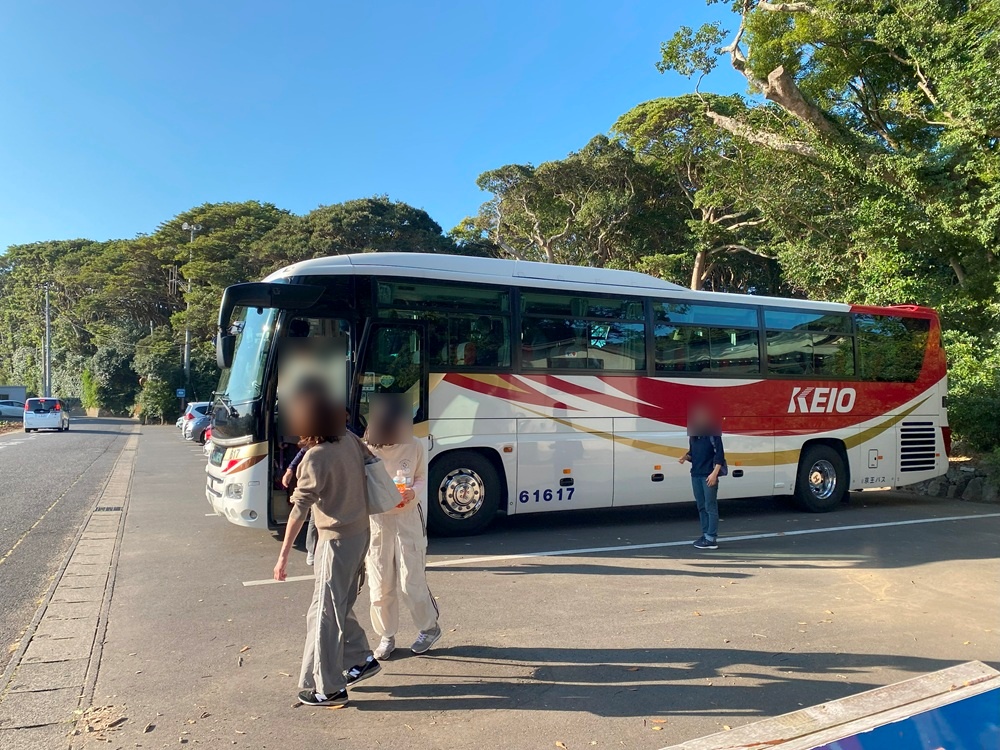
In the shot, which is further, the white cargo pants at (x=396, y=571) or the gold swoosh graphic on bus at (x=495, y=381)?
the gold swoosh graphic on bus at (x=495, y=381)

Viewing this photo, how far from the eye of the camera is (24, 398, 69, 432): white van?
34469 mm

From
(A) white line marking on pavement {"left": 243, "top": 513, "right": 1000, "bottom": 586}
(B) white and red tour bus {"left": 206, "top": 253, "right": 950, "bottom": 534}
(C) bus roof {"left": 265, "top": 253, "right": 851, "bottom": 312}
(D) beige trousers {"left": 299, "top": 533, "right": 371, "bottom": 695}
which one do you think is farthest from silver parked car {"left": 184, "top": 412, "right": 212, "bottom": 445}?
(D) beige trousers {"left": 299, "top": 533, "right": 371, "bottom": 695}

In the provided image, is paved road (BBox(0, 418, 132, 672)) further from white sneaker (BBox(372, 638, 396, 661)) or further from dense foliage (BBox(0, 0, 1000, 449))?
dense foliage (BBox(0, 0, 1000, 449))

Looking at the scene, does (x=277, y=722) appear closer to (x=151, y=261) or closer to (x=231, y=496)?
(x=231, y=496)

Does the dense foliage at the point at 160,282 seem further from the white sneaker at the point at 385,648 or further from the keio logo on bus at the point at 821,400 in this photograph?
the white sneaker at the point at 385,648

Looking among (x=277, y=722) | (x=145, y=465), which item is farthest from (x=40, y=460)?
(x=277, y=722)

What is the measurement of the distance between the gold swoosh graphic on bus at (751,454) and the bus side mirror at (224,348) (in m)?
3.49

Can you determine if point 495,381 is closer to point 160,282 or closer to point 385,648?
point 385,648

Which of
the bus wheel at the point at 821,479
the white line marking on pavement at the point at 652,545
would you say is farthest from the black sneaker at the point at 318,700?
the bus wheel at the point at 821,479

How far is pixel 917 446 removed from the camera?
40.0 ft

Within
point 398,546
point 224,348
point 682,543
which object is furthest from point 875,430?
point 224,348

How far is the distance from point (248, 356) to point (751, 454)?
7.16 metres

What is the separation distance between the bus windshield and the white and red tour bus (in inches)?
1.1

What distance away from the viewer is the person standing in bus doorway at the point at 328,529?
4047 mm
